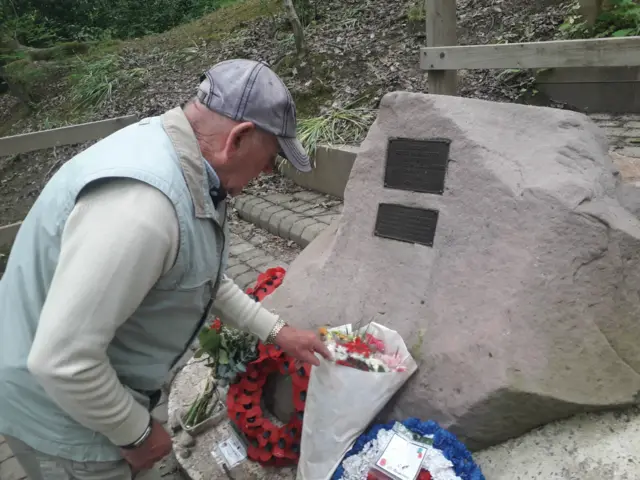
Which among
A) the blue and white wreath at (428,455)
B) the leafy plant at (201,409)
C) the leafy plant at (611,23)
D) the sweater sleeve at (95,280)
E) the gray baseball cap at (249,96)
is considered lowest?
the leafy plant at (201,409)

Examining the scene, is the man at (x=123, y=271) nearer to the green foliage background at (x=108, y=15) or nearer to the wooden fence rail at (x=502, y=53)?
the wooden fence rail at (x=502, y=53)

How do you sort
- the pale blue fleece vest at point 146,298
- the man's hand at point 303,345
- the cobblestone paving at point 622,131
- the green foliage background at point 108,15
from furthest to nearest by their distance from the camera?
the green foliage background at point 108,15 → the cobblestone paving at point 622,131 → the man's hand at point 303,345 → the pale blue fleece vest at point 146,298

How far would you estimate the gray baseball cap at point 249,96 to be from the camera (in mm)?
1308

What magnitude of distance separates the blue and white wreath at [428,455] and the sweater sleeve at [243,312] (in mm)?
522

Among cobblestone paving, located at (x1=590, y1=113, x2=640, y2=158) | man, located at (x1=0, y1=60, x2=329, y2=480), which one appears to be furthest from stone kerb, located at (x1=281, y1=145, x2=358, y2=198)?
man, located at (x1=0, y1=60, x2=329, y2=480)

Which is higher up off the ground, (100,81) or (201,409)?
(100,81)

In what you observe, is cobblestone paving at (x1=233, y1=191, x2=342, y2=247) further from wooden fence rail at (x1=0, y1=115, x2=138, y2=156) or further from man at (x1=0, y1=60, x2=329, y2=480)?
man at (x1=0, y1=60, x2=329, y2=480)

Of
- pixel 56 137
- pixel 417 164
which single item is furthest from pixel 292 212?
pixel 417 164

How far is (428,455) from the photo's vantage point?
1764mm

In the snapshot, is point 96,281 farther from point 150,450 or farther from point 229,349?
point 229,349

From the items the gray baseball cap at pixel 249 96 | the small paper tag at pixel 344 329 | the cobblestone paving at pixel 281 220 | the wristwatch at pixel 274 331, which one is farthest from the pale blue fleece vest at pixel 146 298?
A: the cobblestone paving at pixel 281 220

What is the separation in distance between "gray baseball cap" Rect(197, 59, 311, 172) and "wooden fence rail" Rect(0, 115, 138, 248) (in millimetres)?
3384

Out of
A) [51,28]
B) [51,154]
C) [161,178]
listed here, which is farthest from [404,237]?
[51,28]

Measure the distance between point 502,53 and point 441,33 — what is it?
79 centimetres
